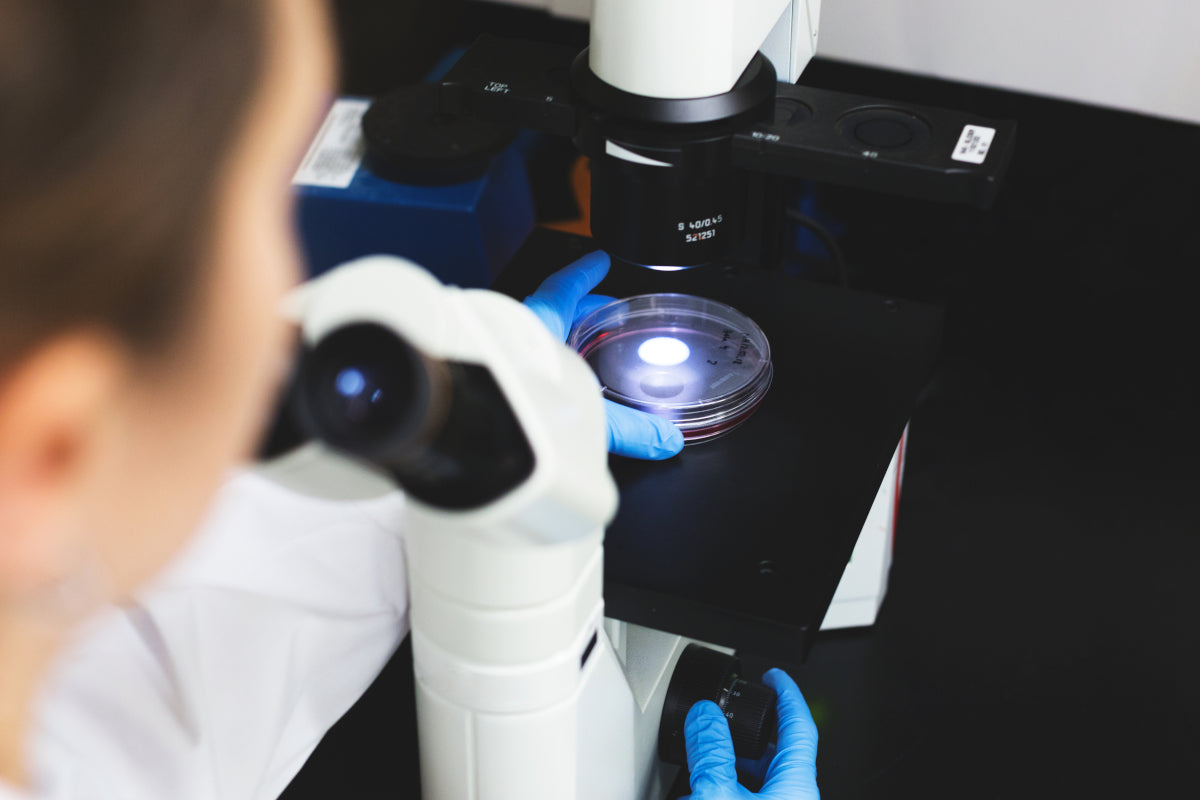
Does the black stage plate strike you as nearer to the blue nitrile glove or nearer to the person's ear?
the blue nitrile glove

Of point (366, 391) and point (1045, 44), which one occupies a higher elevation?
point (366, 391)

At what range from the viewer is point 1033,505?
5.24 feet

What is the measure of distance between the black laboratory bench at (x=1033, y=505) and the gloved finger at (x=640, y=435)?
32 centimetres

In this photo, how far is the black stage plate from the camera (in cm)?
112

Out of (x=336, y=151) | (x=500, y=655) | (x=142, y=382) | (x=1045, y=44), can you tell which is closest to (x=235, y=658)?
(x=500, y=655)

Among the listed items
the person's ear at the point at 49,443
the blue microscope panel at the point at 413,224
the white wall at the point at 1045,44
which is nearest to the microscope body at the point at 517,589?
the person's ear at the point at 49,443

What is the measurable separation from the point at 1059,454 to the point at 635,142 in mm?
858

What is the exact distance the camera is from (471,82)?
4.07ft

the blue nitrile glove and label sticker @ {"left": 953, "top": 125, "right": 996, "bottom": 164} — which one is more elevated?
label sticker @ {"left": 953, "top": 125, "right": 996, "bottom": 164}

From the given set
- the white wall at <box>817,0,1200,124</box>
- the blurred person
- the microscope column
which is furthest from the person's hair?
the white wall at <box>817,0,1200,124</box>

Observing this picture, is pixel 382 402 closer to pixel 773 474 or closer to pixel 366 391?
pixel 366 391

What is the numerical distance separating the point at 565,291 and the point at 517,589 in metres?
0.53

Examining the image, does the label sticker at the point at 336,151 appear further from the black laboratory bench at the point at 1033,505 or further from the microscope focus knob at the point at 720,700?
the microscope focus knob at the point at 720,700

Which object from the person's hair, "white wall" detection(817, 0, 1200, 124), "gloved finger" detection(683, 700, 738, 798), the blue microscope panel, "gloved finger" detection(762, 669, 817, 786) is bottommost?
"gloved finger" detection(762, 669, 817, 786)
